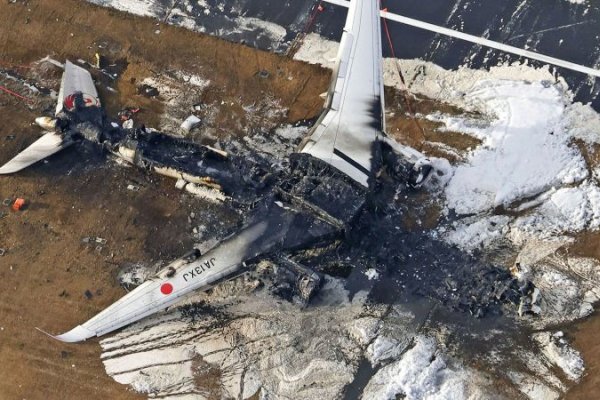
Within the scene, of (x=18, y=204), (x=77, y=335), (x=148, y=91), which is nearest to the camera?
(x=77, y=335)

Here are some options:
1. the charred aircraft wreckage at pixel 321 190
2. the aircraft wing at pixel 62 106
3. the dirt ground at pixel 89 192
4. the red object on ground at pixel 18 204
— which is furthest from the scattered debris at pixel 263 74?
the red object on ground at pixel 18 204

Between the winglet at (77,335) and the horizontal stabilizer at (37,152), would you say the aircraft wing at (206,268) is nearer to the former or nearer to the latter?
the winglet at (77,335)

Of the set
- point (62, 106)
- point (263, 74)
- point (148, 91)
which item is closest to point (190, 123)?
point (148, 91)

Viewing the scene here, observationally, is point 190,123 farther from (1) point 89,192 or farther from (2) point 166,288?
(2) point 166,288

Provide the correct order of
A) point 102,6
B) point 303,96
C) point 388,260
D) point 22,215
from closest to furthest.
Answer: point 388,260 < point 22,215 < point 303,96 < point 102,6

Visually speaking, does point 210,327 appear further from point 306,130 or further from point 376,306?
point 306,130

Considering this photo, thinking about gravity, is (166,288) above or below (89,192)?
above

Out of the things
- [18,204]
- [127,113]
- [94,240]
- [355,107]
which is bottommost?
[18,204]

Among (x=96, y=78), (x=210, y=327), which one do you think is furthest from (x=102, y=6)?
(x=210, y=327)
